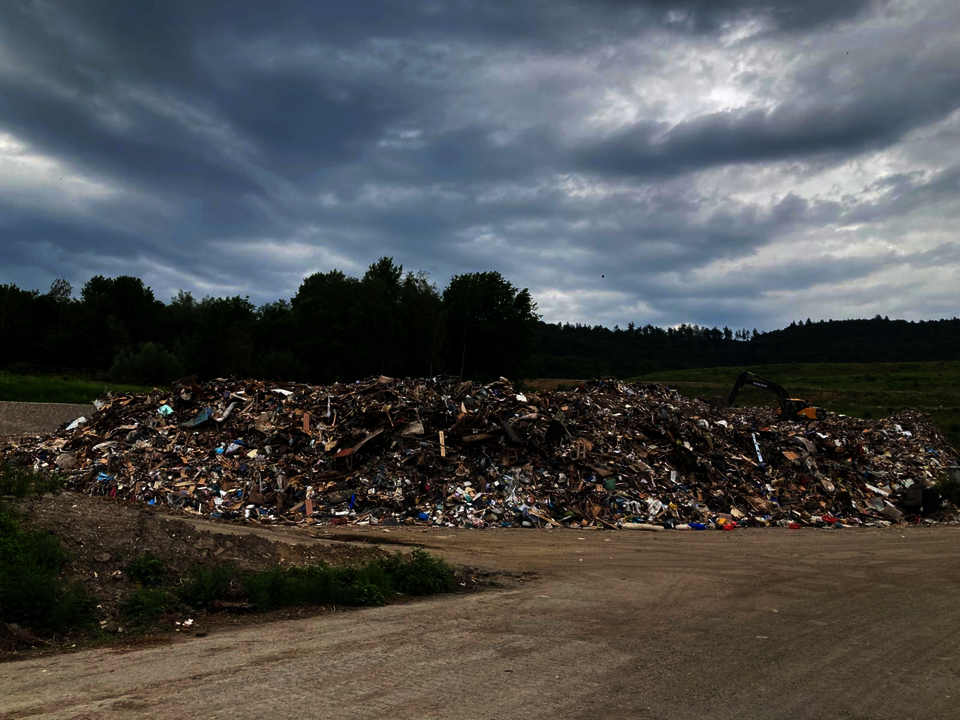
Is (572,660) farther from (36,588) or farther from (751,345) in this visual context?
(751,345)

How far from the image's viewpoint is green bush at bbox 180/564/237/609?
6621 mm

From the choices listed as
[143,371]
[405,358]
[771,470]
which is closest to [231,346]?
[143,371]

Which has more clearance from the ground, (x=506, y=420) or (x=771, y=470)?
(x=506, y=420)

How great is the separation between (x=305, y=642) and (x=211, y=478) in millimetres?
10299

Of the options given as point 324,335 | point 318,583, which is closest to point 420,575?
point 318,583

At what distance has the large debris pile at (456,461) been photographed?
14.4m

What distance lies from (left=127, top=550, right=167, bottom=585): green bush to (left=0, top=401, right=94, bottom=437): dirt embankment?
21192 mm

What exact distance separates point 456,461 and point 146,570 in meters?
9.06

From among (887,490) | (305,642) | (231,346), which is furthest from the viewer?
(231,346)

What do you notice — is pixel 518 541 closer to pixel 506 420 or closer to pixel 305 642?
pixel 506 420

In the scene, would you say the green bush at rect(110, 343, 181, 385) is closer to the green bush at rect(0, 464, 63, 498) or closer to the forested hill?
the green bush at rect(0, 464, 63, 498)

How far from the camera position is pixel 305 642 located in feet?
18.4

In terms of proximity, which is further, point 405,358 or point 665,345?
point 665,345

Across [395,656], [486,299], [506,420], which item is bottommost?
[395,656]
